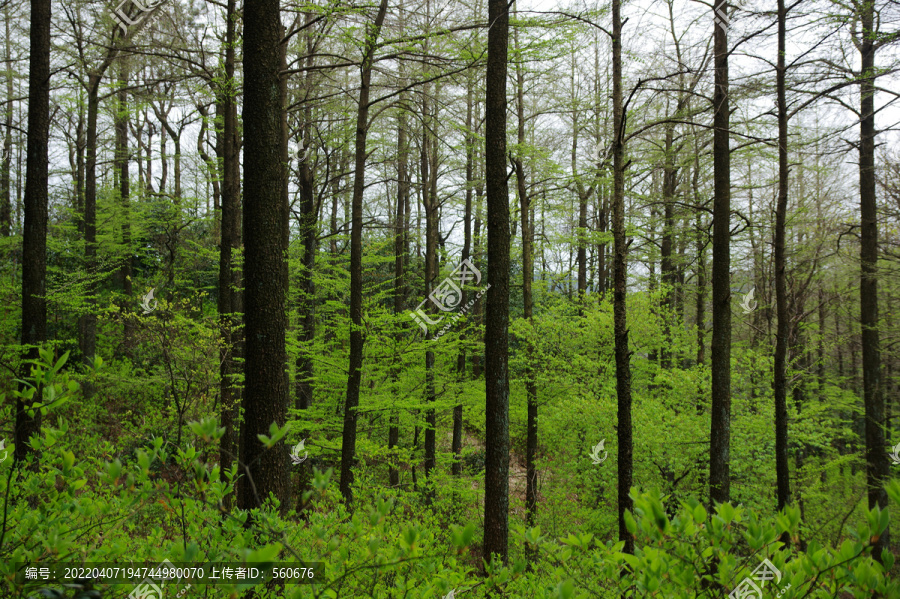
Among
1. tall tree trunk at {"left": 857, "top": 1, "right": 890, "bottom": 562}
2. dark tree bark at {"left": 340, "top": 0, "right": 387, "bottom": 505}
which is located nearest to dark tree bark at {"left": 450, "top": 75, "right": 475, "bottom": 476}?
dark tree bark at {"left": 340, "top": 0, "right": 387, "bottom": 505}

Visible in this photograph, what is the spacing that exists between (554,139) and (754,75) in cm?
684

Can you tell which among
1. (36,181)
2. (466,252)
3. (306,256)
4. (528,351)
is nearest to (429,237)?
(466,252)

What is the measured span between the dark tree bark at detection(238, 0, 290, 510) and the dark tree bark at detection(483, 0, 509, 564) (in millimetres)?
2377

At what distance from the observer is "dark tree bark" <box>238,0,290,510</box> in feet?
12.5

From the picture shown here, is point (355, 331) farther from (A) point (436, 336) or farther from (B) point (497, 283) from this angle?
(B) point (497, 283)

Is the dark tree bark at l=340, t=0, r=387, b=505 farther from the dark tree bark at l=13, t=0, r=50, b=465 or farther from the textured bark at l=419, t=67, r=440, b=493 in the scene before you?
the dark tree bark at l=13, t=0, r=50, b=465

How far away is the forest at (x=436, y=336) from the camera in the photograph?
215 cm

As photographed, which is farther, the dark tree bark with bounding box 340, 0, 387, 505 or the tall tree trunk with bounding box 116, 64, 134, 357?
the tall tree trunk with bounding box 116, 64, 134, 357

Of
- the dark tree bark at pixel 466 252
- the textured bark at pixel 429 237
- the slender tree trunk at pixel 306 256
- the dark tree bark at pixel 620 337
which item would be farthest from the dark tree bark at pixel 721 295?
the slender tree trunk at pixel 306 256

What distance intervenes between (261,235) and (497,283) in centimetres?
258

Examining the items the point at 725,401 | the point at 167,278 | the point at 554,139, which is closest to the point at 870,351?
the point at 725,401

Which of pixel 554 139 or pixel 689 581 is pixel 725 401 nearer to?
pixel 689 581

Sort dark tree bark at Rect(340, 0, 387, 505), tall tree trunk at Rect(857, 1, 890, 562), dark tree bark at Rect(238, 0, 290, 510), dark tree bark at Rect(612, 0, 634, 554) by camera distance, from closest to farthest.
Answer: dark tree bark at Rect(238, 0, 290, 510) → dark tree bark at Rect(612, 0, 634, 554) → dark tree bark at Rect(340, 0, 387, 505) → tall tree trunk at Rect(857, 1, 890, 562)

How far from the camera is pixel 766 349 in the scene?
12695 millimetres
